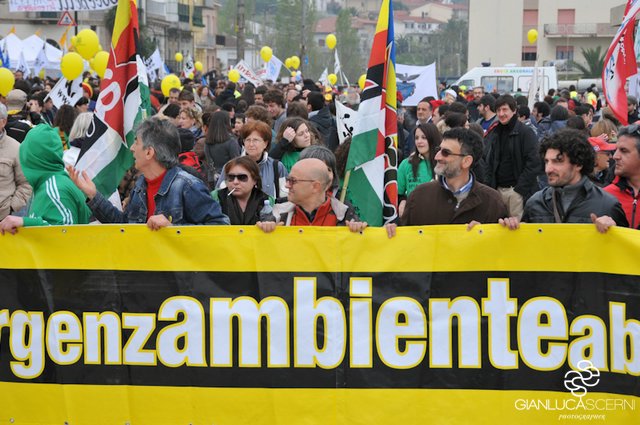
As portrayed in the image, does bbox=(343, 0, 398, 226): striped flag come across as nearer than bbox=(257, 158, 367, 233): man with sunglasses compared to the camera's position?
No

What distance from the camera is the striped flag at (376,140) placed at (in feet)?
22.5

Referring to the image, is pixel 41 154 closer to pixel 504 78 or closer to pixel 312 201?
pixel 312 201

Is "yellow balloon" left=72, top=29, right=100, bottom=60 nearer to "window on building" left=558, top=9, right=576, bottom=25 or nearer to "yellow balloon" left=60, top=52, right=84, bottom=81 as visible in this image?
"yellow balloon" left=60, top=52, right=84, bottom=81

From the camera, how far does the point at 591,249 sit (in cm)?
536

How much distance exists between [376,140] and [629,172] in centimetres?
157

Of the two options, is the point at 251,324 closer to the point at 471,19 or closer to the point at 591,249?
the point at 591,249

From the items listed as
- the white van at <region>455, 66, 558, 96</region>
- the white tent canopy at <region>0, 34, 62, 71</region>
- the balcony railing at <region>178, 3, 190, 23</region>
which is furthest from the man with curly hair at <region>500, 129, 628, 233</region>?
the balcony railing at <region>178, 3, 190, 23</region>

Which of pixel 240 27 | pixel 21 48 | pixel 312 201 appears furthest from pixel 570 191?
pixel 240 27

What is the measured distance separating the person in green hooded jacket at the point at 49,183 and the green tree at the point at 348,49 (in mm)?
109050

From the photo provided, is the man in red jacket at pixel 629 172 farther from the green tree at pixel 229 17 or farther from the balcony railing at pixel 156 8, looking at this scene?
the green tree at pixel 229 17

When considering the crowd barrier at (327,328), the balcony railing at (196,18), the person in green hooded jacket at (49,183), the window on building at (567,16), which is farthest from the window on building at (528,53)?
the crowd barrier at (327,328)

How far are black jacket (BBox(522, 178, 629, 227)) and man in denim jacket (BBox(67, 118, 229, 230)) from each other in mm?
1806

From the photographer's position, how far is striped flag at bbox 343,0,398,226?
22.5ft

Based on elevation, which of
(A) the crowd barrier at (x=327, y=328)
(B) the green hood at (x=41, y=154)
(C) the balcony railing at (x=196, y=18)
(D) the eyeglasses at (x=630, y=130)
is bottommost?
(A) the crowd barrier at (x=327, y=328)
